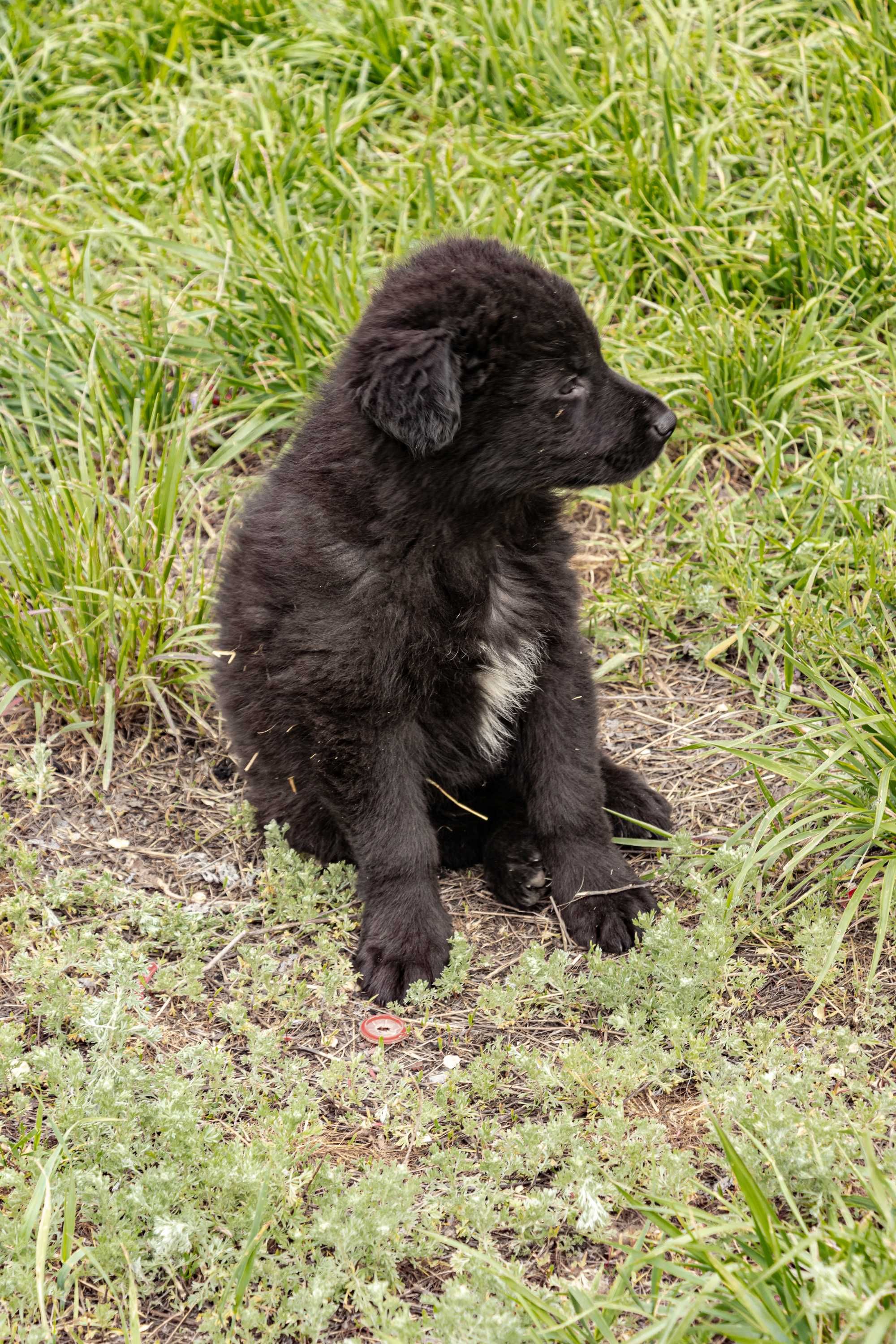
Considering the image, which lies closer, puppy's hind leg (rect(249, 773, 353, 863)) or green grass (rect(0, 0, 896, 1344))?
green grass (rect(0, 0, 896, 1344))

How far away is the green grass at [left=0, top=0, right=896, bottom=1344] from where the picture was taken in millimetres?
2400

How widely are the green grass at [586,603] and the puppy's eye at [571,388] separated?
0.87 metres

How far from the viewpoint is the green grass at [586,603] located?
2.40m

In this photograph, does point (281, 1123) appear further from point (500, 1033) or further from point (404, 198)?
point (404, 198)

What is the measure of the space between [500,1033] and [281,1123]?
2.00 feet

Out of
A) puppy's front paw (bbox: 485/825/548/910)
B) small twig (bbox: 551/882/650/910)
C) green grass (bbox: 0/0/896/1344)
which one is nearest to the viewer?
green grass (bbox: 0/0/896/1344)

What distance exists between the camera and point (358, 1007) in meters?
3.14

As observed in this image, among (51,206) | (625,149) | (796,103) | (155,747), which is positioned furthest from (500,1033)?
(51,206)

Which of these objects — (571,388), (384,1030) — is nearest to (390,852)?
(384,1030)

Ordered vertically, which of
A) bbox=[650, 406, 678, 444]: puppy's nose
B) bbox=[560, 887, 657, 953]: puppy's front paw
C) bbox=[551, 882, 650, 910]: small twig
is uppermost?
bbox=[650, 406, 678, 444]: puppy's nose

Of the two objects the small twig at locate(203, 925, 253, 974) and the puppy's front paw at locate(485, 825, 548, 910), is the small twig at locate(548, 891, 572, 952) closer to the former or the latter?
the puppy's front paw at locate(485, 825, 548, 910)

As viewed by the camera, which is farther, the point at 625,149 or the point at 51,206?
the point at 51,206

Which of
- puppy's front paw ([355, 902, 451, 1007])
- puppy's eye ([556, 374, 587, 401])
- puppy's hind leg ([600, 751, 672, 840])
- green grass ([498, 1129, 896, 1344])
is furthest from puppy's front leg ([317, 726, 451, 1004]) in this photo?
green grass ([498, 1129, 896, 1344])

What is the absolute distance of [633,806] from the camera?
360cm
